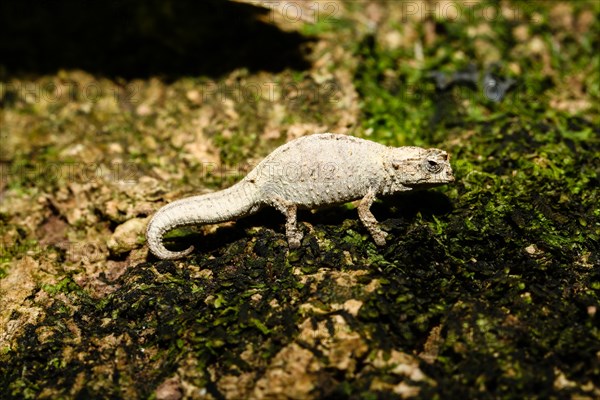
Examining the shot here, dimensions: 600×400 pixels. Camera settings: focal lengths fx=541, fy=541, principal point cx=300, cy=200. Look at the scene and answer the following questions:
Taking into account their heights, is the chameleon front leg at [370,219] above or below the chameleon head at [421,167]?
below

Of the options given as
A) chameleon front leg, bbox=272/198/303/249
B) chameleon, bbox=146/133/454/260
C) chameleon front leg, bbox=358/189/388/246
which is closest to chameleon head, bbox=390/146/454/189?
chameleon, bbox=146/133/454/260

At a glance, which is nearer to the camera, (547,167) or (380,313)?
(380,313)

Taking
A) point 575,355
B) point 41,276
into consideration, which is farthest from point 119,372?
point 575,355

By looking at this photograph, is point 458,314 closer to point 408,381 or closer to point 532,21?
point 408,381

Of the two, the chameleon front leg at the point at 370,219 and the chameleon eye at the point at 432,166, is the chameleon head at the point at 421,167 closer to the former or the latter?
the chameleon eye at the point at 432,166

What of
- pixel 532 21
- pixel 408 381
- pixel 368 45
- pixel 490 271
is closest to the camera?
pixel 408 381

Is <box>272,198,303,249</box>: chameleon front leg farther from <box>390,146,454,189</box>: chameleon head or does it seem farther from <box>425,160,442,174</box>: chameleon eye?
<box>425,160,442,174</box>: chameleon eye

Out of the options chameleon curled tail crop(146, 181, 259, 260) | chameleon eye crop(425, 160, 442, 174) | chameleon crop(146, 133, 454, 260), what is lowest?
chameleon curled tail crop(146, 181, 259, 260)

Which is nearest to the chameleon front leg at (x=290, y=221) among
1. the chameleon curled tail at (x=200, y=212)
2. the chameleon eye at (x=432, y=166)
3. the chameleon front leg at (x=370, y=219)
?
the chameleon curled tail at (x=200, y=212)
